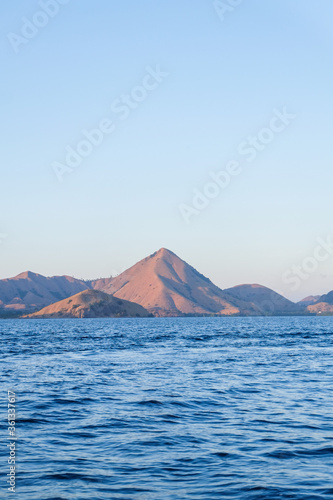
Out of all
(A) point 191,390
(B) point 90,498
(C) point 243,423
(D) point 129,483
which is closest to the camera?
(B) point 90,498

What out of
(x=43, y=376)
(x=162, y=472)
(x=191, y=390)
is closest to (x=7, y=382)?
Answer: (x=43, y=376)

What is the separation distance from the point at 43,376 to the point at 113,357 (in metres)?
19.2

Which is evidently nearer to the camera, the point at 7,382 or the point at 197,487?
the point at 197,487

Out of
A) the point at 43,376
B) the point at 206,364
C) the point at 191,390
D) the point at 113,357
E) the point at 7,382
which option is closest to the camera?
the point at 191,390

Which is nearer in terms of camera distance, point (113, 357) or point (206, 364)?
point (206, 364)

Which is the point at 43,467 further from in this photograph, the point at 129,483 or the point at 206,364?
the point at 206,364

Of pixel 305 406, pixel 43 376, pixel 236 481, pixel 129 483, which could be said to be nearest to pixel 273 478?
pixel 236 481

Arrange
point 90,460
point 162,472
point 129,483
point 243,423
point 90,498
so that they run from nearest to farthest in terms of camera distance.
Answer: point 90,498 → point 129,483 → point 162,472 → point 90,460 → point 243,423

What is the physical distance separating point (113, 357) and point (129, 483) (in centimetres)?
4714

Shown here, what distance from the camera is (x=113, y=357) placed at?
63.0 meters

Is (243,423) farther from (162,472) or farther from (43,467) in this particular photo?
(43,467)

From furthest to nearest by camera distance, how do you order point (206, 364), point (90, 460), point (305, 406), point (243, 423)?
point (206, 364) → point (305, 406) → point (243, 423) → point (90, 460)

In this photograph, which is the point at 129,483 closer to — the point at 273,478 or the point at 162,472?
the point at 162,472

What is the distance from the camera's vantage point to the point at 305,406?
29.4 meters
